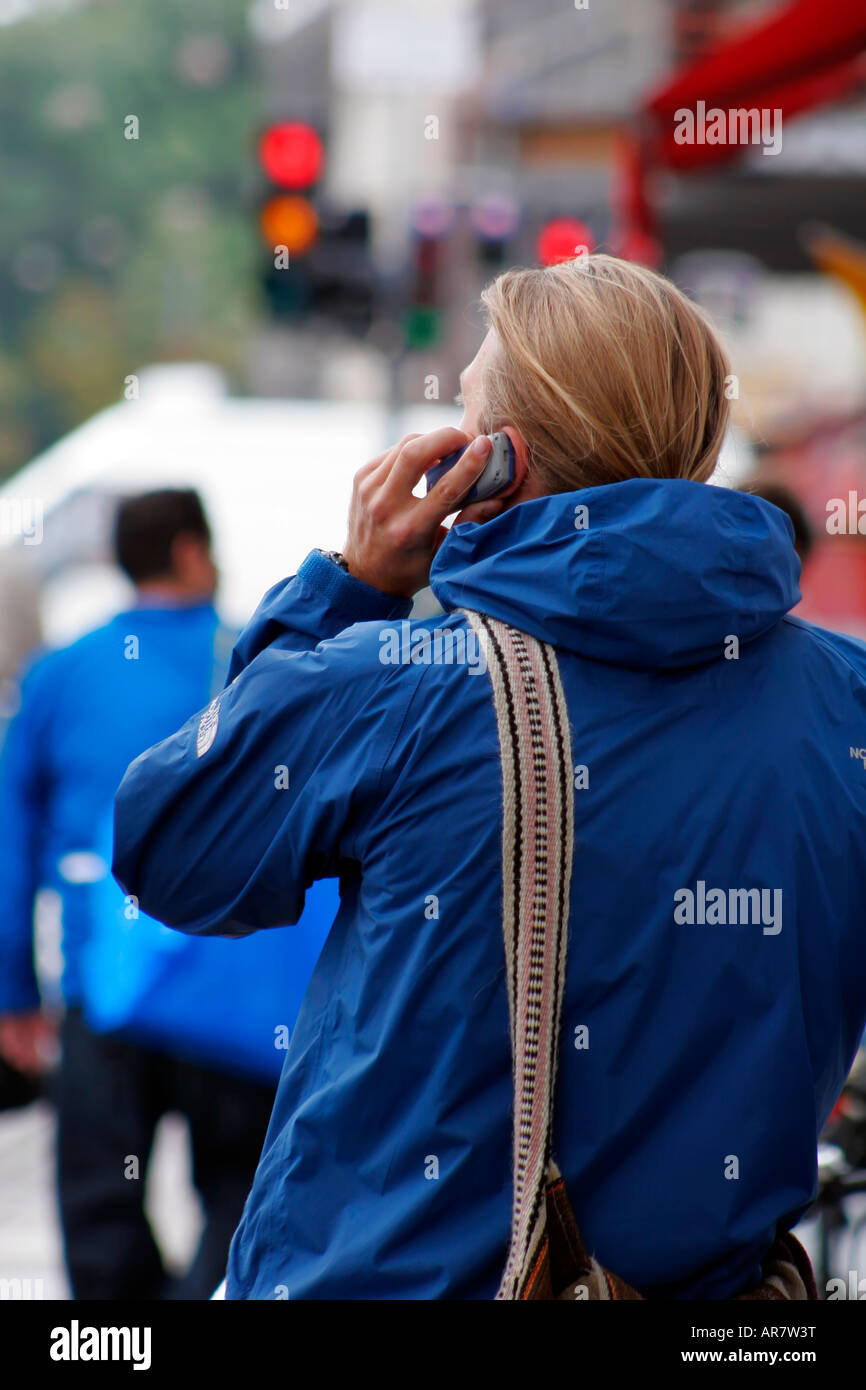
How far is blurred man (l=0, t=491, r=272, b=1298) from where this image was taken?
3627 millimetres

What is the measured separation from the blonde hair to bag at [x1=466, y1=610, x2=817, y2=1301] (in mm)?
299

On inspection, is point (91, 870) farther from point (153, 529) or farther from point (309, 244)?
point (309, 244)

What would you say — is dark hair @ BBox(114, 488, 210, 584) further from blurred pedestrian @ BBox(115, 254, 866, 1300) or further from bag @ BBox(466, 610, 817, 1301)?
bag @ BBox(466, 610, 817, 1301)

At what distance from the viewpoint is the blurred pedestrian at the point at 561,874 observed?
150 cm

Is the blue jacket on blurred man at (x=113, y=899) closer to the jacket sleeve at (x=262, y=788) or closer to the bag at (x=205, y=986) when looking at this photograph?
the bag at (x=205, y=986)

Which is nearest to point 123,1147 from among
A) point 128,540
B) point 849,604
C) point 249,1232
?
point 128,540

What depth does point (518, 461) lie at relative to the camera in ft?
5.39

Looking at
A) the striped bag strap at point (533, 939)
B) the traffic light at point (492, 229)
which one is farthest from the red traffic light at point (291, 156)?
the striped bag strap at point (533, 939)

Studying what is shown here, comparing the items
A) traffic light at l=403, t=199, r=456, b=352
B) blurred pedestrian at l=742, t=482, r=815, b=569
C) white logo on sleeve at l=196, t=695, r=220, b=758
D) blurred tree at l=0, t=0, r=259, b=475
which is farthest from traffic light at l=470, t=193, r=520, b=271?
blurred tree at l=0, t=0, r=259, b=475

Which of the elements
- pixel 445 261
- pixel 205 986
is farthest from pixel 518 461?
pixel 445 261

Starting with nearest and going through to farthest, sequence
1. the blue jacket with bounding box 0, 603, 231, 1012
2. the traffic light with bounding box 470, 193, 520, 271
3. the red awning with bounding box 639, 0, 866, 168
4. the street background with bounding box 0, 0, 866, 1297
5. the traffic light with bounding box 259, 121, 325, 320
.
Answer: the blue jacket with bounding box 0, 603, 231, 1012 → the red awning with bounding box 639, 0, 866, 168 → the street background with bounding box 0, 0, 866, 1297 → the traffic light with bounding box 259, 121, 325, 320 → the traffic light with bounding box 470, 193, 520, 271

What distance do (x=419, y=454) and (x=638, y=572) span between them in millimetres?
294

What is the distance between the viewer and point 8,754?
3.94 metres

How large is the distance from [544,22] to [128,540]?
70.9 feet
